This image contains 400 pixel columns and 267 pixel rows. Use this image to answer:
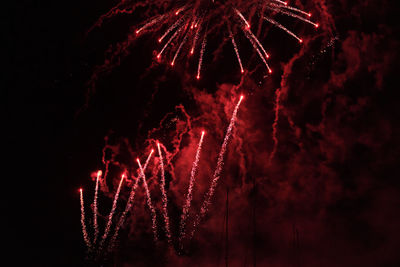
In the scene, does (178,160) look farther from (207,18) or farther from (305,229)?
(305,229)

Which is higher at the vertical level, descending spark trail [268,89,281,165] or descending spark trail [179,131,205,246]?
descending spark trail [268,89,281,165]

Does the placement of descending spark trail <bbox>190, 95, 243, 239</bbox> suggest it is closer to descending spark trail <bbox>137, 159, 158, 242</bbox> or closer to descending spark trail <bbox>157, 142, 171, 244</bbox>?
descending spark trail <bbox>157, 142, 171, 244</bbox>

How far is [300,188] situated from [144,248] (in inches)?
232

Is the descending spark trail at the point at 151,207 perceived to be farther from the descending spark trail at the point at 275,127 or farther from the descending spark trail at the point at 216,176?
the descending spark trail at the point at 275,127

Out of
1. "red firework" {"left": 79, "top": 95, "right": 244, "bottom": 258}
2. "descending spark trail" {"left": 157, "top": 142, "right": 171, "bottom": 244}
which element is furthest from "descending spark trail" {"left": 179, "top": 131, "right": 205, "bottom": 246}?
"descending spark trail" {"left": 157, "top": 142, "right": 171, "bottom": 244}

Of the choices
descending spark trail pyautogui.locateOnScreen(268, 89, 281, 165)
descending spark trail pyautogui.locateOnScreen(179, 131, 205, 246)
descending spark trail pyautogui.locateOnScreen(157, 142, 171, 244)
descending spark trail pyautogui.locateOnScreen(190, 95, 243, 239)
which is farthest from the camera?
descending spark trail pyautogui.locateOnScreen(179, 131, 205, 246)

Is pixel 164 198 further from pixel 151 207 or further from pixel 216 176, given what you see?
pixel 216 176

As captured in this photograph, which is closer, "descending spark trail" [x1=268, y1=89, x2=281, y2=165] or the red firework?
"descending spark trail" [x1=268, y1=89, x2=281, y2=165]

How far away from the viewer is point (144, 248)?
1308 centimetres

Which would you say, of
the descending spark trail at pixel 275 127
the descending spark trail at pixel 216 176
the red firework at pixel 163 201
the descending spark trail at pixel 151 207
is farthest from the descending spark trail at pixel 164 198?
the descending spark trail at pixel 275 127

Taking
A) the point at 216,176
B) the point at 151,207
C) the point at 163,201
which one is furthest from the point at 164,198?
the point at 216,176

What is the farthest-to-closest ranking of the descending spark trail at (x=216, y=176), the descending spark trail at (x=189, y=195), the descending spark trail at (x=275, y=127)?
the descending spark trail at (x=189, y=195), the descending spark trail at (x=275, y=127), the descending spark trail at (x=216, y=176)

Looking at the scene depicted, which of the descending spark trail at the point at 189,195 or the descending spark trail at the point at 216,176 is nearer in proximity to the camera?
the descending spark trail at the point at 216,176

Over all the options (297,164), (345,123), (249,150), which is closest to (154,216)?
(249,150)
